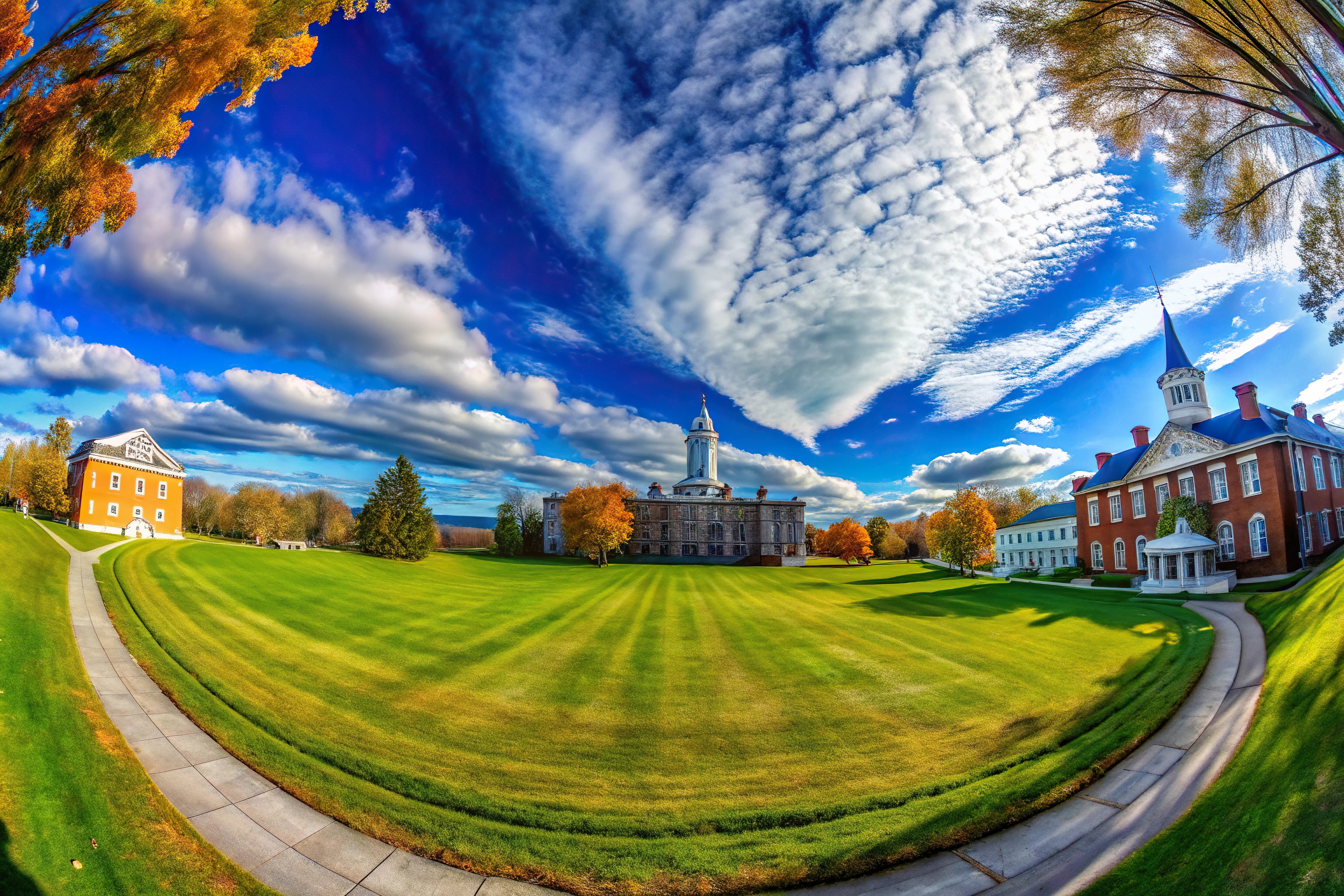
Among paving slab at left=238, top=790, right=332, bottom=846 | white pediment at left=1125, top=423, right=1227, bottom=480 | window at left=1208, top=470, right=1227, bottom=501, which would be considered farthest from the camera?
white pediment at left=1125, top=423, right=1227, bottom=480

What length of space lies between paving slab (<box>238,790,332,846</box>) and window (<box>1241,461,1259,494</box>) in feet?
149

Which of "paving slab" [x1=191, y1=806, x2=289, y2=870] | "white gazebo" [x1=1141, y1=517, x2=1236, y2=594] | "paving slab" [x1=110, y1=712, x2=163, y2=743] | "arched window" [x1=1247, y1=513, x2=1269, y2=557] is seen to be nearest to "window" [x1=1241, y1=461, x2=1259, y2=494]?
"arched window" [x1=1247, y1=513, x2=1269, y2=557]

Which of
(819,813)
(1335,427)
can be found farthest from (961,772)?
(1335,427)

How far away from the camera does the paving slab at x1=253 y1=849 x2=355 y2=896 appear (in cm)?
498

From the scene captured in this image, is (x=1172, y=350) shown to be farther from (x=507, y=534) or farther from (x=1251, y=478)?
(x=507, y=534)

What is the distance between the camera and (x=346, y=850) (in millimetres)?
5574

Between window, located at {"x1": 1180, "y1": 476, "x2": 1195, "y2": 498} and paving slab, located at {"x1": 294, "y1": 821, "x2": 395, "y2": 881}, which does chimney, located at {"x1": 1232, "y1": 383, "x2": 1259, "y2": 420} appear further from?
paving slab, located at {"x1": 294, "y1": 821, "x2": 395, "y2": 881}

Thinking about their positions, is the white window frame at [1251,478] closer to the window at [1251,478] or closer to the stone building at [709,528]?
the window at [1251,478]

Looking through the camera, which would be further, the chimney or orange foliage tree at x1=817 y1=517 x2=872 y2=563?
orange foliage tree at x1=817 y1=517 x2=872 y2=563

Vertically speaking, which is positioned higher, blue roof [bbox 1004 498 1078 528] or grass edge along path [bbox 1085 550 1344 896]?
blue roof [bbox 1004 498 1078 528]

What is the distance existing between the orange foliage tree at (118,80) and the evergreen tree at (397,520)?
3419cm

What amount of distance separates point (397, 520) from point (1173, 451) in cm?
5904

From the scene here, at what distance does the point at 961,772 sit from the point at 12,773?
12.0 m

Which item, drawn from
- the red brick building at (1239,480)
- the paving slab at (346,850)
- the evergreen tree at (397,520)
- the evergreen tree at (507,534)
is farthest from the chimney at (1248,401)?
the evergreen tree at (507,534)
